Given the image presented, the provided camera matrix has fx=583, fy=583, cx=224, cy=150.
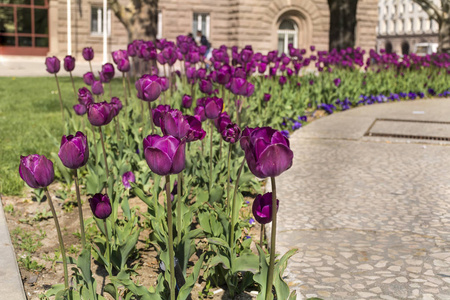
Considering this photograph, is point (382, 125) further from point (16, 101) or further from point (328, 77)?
point (16, 101)

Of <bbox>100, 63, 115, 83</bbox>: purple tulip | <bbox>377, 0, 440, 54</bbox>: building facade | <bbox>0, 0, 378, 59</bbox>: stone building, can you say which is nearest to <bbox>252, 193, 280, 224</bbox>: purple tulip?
<bbox>100, 63, 115, 83</bbox>: purple tulip

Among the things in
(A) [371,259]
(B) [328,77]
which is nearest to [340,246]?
(A) [371,259]

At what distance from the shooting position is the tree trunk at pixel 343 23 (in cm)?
1534

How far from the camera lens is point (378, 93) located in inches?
438

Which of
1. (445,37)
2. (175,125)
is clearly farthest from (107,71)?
(445,37)

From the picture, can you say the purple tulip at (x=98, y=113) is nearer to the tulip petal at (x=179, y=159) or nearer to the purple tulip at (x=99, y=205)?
the purple tulip at (x=99, y=205)

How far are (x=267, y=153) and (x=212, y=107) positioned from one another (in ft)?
4.45

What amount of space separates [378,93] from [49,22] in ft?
61.6

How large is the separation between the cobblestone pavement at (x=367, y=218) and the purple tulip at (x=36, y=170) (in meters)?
1.30

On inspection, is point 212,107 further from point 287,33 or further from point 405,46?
point 405,46

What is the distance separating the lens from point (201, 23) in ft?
93.2

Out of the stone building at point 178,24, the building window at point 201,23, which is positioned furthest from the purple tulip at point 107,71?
the building window at point 201,23

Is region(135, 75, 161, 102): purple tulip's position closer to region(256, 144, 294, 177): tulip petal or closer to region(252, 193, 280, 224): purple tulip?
region(252, 193, 280, 224): purple tulip

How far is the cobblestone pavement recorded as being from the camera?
283cm
